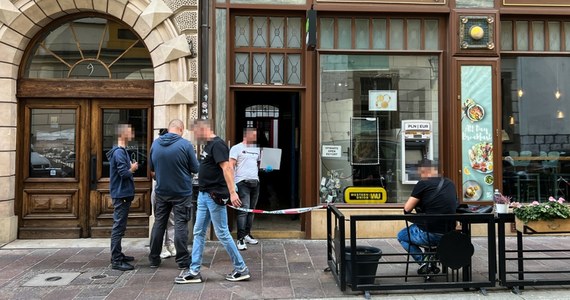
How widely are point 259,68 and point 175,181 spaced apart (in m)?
2.91

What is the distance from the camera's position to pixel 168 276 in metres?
5.71

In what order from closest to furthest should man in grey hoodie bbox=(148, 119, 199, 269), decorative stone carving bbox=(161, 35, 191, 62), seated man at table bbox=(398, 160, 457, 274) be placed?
seated man at table bbox=(398, 160, 457, 274), man in grey hoodie bbox=(148, 119, 199, 269), decorative stone carving bbox=(161, 35, 191, 62)

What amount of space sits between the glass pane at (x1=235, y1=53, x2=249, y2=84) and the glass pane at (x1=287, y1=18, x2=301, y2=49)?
796 mm

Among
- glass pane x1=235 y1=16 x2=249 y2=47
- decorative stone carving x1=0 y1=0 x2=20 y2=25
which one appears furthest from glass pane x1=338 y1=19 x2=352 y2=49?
decorative stone carving x1=0 y1=0 x2=20 y2=25

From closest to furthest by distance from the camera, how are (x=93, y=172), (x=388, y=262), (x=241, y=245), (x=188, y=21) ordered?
(x=388, y=262) → (x=241, y=245) → (x=188, y=21) → (x=93, y=172)

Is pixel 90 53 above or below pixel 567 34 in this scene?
below

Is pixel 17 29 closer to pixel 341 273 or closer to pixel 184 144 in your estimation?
pixel 184 144

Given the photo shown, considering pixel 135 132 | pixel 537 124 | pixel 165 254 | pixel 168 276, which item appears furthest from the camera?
pixel 537 124

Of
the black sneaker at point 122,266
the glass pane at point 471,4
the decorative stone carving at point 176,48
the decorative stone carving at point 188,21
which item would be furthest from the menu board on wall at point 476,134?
the black sneaker at point 122,266

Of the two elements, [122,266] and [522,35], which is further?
[522,35]

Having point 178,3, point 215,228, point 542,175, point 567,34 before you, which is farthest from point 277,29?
point 542,175

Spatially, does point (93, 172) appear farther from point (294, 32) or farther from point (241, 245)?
point (294, 32)

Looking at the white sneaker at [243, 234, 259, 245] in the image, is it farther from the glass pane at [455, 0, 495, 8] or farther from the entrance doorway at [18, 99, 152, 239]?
the glass pane at [455, 0, 495, 8]

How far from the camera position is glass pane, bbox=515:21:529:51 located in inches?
324
